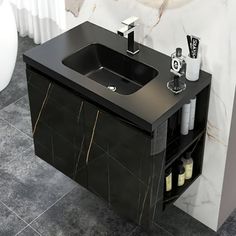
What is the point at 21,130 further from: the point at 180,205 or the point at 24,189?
the point at 180,205

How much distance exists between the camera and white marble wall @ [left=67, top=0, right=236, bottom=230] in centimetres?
220

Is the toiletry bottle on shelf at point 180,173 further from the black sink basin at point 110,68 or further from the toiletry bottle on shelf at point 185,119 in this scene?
the black sink basin at point 110,68

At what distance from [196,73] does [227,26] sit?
0.25 m

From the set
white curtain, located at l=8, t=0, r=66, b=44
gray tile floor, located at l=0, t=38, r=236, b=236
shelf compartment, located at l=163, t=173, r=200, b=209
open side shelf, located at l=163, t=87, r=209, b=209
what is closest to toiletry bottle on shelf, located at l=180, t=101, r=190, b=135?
open side shelf, located at l=163, t=87, r=209, b=209

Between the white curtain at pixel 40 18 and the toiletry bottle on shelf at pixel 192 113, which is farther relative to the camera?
the white curtain at pixel 40 18

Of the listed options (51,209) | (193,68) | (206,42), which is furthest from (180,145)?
(51,209)

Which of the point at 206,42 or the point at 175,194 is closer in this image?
the point at 206,42

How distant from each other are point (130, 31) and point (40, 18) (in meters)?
1.61

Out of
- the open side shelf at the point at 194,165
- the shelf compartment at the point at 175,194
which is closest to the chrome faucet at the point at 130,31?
the open side shelf at the point at 194,165

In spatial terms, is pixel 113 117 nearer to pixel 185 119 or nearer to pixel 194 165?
pixel 185 119

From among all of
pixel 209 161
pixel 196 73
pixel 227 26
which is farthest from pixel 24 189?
pixel 227 26

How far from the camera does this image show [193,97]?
2.31 metres

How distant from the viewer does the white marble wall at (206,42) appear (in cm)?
220

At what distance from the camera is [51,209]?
289cm
